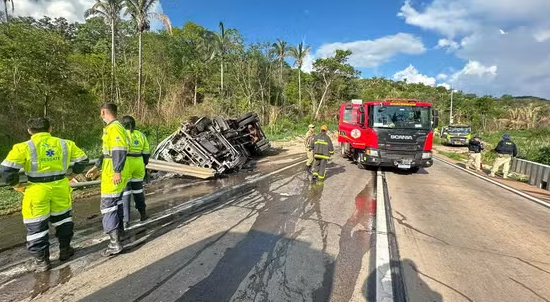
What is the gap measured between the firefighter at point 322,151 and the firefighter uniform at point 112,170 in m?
5.62

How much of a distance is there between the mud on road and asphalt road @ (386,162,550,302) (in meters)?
0.64

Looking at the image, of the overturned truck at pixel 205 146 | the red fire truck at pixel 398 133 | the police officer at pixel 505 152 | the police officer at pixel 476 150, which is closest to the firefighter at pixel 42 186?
the overturned truck at pixel 205 146

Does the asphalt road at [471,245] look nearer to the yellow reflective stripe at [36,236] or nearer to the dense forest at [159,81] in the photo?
the yellow reflective stripe at [36,236]

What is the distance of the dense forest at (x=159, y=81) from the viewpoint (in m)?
12.3

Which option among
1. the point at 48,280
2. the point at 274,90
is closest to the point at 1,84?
the point at 48,280

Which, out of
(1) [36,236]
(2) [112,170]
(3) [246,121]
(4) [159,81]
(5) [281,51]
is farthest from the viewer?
(5) [281,51]

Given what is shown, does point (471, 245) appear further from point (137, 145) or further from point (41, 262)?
point (41, 262)

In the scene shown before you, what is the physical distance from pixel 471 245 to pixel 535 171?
889 cm

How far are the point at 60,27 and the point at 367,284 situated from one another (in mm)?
54386

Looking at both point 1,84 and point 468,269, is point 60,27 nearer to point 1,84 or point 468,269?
point 1,84

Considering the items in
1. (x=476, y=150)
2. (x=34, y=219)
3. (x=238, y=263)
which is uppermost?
(x=34, y=219)

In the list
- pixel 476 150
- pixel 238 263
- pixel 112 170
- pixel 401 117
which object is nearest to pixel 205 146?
pixel 112 170

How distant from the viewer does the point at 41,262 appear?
3.36 metres

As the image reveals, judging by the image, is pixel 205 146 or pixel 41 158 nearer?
pixel 41 158
